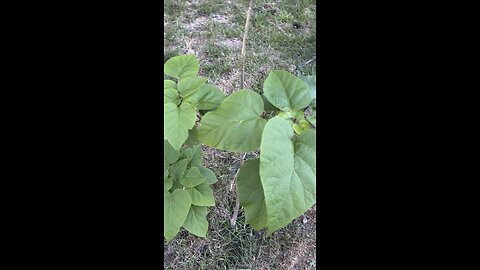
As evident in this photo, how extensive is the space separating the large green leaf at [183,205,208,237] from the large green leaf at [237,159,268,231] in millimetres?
348

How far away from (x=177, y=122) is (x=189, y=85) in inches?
6.0

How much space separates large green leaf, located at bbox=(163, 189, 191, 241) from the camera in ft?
4.20

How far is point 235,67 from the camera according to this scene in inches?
101

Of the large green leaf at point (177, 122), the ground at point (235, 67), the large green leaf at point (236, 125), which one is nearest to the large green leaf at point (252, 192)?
the large green leaf at point (236, 125)

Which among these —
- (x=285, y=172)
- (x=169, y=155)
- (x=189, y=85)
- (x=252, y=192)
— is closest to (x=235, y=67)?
(x=169, y=155)

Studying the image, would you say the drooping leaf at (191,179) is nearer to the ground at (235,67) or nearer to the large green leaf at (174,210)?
the large green leaf at (174,210)

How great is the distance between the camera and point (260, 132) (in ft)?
3.59

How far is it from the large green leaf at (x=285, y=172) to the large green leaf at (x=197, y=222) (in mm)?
595

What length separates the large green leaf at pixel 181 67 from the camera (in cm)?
126

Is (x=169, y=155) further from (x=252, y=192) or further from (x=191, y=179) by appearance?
(x=252, y=192)

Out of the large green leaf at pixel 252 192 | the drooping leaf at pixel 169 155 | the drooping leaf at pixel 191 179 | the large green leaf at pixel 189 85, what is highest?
the large green leaf at pixel 189 85
